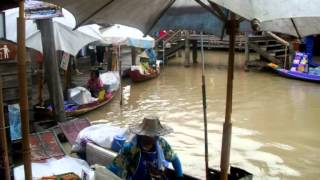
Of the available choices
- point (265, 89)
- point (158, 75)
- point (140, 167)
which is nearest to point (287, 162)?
point (140, 167)

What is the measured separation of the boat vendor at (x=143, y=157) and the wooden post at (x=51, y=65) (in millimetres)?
5388

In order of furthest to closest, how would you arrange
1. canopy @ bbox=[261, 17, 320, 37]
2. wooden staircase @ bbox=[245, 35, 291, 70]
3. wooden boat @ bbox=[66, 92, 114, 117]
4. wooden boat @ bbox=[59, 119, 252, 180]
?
1. wooden staircase @ bbox=[245, 35, 291, 70]
2. wooden boat @ bbox=[66, 92, 114, 117]
3. canopy @ bbox=[261, 17, 320, 37]
4. wooden boat @ bbox=[59, 119, 252, 180]

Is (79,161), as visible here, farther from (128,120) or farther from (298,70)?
(298,70)

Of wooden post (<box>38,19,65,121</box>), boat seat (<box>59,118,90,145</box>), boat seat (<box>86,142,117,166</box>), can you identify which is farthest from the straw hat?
wooden post (<box>38,19,65,121</box>)

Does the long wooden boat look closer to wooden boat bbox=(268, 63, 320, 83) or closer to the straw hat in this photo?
the straw hat

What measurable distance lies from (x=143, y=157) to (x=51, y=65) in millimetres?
5696

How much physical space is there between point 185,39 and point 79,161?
15821mm

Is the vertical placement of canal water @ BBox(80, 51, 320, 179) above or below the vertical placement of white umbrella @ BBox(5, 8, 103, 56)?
below

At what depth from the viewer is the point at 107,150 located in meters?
6.48

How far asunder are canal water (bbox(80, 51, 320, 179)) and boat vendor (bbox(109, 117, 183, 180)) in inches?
138

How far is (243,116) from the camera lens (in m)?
12.4

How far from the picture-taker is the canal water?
8734 millimetres

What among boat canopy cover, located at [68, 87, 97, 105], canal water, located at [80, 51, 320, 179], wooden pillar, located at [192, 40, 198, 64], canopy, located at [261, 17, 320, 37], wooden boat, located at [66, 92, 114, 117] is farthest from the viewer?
wooden pillar, located at [192, 40, 198, 64]

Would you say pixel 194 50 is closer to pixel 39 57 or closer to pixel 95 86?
pixel 95 86
